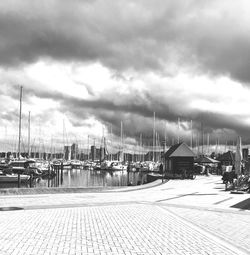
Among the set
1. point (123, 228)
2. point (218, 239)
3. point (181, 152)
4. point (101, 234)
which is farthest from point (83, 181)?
point (218, 239)

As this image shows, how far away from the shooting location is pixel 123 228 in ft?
34.7

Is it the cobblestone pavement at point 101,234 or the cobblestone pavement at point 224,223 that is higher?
the cobblestone pavement at point 101,234

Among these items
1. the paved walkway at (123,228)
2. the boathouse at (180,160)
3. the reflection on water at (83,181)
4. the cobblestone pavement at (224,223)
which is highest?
the boathouse at (180,160)

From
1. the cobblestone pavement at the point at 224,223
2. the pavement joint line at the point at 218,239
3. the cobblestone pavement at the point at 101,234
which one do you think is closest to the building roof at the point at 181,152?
the cobblestone pavement at the point at 224,223

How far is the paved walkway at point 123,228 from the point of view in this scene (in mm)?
8180

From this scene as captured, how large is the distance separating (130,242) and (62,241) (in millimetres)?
1709

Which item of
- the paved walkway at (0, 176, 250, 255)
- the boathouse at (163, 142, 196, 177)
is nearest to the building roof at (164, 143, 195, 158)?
the boathouse at (163, 142, 196, 177)

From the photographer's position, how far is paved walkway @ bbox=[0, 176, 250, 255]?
8.18 m

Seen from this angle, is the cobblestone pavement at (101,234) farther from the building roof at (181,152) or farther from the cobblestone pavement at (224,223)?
the building roof at (181,152)

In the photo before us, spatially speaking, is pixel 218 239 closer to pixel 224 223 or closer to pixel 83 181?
pixel 224 223

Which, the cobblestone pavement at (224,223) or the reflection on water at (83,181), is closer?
the cobblestone pavement at (224,223)

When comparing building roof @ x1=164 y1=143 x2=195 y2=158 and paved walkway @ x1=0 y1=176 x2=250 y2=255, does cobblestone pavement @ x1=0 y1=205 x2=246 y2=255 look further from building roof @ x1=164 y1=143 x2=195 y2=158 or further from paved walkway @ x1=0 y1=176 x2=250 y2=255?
building roof @ x1=164 y1=143 x2=195 y2=158

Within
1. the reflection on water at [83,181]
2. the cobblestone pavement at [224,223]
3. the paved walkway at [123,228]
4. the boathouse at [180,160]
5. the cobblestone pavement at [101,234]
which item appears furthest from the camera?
the reflection on water at [83,181]

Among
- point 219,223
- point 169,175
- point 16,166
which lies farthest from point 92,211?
point 16,166
